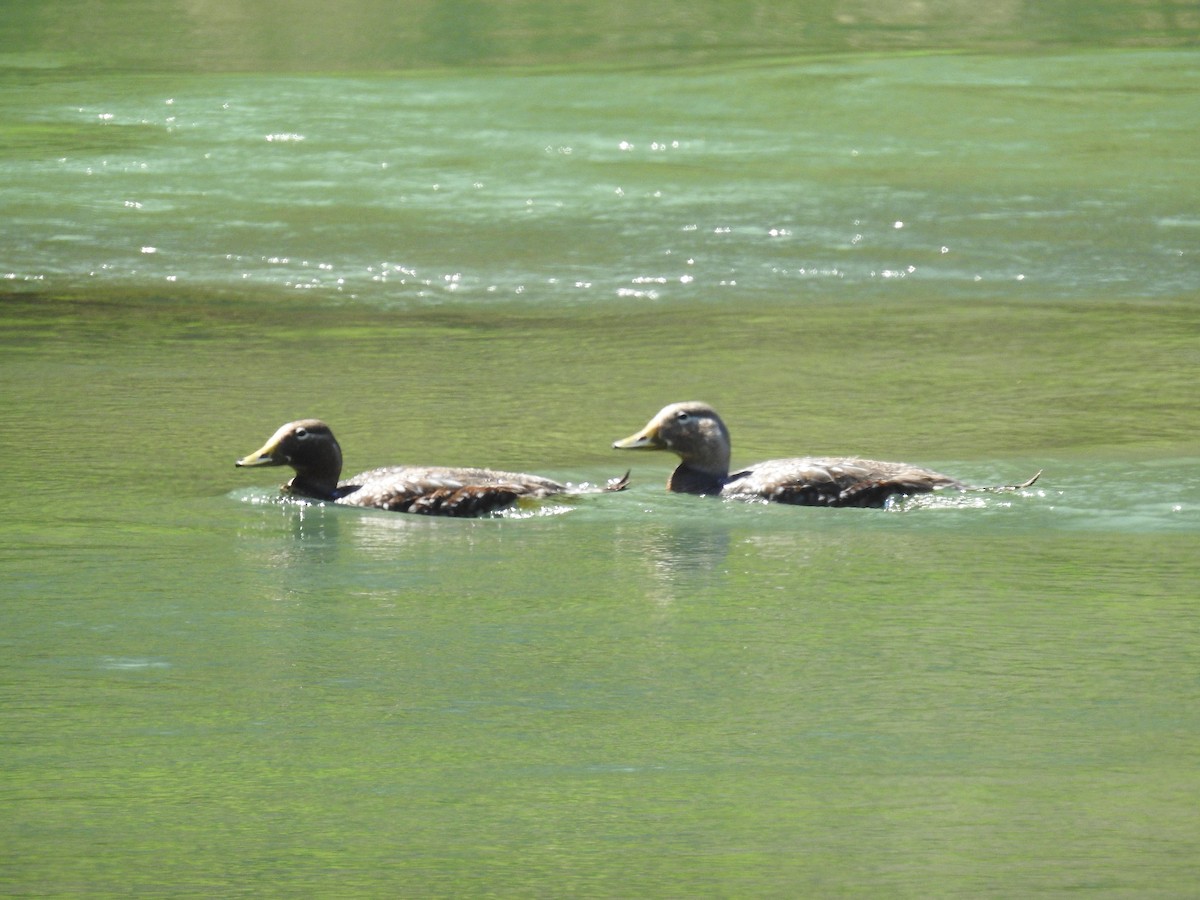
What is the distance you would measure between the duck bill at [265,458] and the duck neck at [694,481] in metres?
1.26

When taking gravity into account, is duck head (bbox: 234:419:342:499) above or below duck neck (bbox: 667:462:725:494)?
above

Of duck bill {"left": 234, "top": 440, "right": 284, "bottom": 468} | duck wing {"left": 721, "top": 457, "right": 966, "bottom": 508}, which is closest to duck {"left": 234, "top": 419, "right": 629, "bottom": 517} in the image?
duck bill {"left": 234, "top": 440, "right": 284, "bottom": 468}

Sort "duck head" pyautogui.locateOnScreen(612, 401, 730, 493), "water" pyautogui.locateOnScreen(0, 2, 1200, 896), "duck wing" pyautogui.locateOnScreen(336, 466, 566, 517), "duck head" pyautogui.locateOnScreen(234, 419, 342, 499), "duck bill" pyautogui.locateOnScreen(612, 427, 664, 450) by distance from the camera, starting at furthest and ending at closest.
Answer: "duck bill" pyautogui.locateOnScreen(612, 427, 664, 450)
"duck head" pyautogui.locateOnScreen(612, 401, 730, 493)
"duck head" pyautogui.locateOnScreen(234, 419, 342, 499)
"duck wing" pyautogui.locateOnScreen(336, 466, 566, 517)
"water" pyautogui.locateOnScreen(0, 2, 1200, 896)

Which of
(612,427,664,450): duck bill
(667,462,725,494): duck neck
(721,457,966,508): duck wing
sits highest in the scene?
(612,427,664,450): duck bill

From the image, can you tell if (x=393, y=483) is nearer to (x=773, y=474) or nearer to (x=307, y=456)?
(x=307, y=456)

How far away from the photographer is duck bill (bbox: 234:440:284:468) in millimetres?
7469

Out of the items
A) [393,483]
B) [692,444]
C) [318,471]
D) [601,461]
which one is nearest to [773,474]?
[692,444]

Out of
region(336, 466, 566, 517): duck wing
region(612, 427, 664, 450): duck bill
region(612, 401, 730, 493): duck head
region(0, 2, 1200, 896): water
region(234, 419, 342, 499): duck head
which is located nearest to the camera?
region(0, 2, 1200, 896): water

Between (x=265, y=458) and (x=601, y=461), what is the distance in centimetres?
122

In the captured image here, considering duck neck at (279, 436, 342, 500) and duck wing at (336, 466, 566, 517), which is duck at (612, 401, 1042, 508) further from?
duck neck at (279, 436, 342, 500)

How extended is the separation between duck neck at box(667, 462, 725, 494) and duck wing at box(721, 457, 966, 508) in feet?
0.53

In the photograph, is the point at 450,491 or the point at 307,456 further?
the point at 307,456

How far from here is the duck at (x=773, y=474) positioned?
7.21 meters

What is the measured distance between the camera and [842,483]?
721 centimetres
